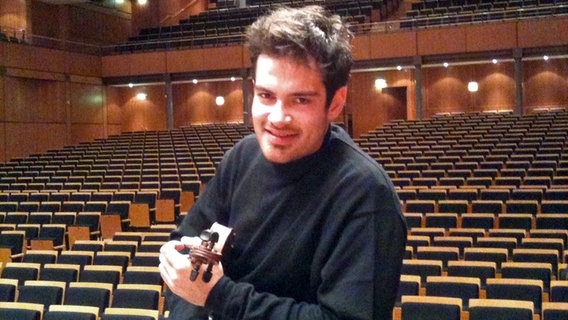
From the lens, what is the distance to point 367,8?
19672 mm

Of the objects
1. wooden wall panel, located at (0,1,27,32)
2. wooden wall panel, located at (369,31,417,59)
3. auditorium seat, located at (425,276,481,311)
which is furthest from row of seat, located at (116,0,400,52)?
auditorium seat, located at (425,276,481,311)

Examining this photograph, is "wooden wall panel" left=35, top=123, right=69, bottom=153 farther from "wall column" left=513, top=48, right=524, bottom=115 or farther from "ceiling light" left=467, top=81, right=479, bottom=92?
"wall column" left=513, top=48, right=524, bottom=115

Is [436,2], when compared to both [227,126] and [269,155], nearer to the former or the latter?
[227,126]

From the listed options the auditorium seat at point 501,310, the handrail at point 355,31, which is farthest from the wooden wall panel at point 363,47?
the auditorium seat at point 501,310

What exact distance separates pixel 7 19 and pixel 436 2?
13.2 m

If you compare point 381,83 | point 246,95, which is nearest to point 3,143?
point 246,95

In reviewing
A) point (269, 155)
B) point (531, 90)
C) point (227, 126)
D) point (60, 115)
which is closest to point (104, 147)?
point (60, 115)

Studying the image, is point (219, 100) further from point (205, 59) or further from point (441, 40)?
point (441, 40)

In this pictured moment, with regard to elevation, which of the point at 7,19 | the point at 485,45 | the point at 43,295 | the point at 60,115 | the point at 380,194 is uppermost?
the point at 7,19

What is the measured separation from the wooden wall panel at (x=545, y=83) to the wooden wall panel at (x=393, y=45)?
473 cm

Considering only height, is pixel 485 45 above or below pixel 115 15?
below

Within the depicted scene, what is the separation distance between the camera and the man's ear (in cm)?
107

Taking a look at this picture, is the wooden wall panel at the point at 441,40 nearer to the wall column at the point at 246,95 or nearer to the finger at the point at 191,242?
the wall column at the point at 246,95

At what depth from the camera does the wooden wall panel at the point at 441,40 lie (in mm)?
16016
